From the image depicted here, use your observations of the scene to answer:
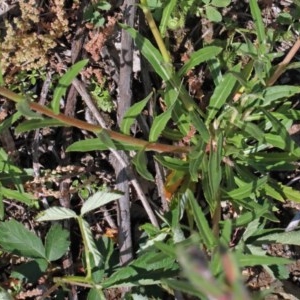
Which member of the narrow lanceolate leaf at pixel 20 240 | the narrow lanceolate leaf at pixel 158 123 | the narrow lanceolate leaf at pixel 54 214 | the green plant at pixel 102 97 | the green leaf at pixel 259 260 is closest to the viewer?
the green leaf at pixel 259 260

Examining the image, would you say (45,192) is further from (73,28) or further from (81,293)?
(73,28)

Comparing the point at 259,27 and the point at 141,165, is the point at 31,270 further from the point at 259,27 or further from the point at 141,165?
the point at 259,27

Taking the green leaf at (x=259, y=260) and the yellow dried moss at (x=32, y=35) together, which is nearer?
the green leaf at (x=259, y=260)

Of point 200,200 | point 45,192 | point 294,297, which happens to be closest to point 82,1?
point 45,192

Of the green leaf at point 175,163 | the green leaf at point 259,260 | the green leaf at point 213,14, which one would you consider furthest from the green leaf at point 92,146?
the green leaf at point 213,14

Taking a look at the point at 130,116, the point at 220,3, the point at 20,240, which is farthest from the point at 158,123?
the point at 220,3

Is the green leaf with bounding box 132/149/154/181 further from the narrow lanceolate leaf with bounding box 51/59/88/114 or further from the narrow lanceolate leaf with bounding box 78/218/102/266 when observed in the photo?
the narrow lanceolate leaf with bounding box 78/218/102/266

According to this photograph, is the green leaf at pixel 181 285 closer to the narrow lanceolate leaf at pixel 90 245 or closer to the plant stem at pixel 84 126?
the plant stem at pixel 84 126
